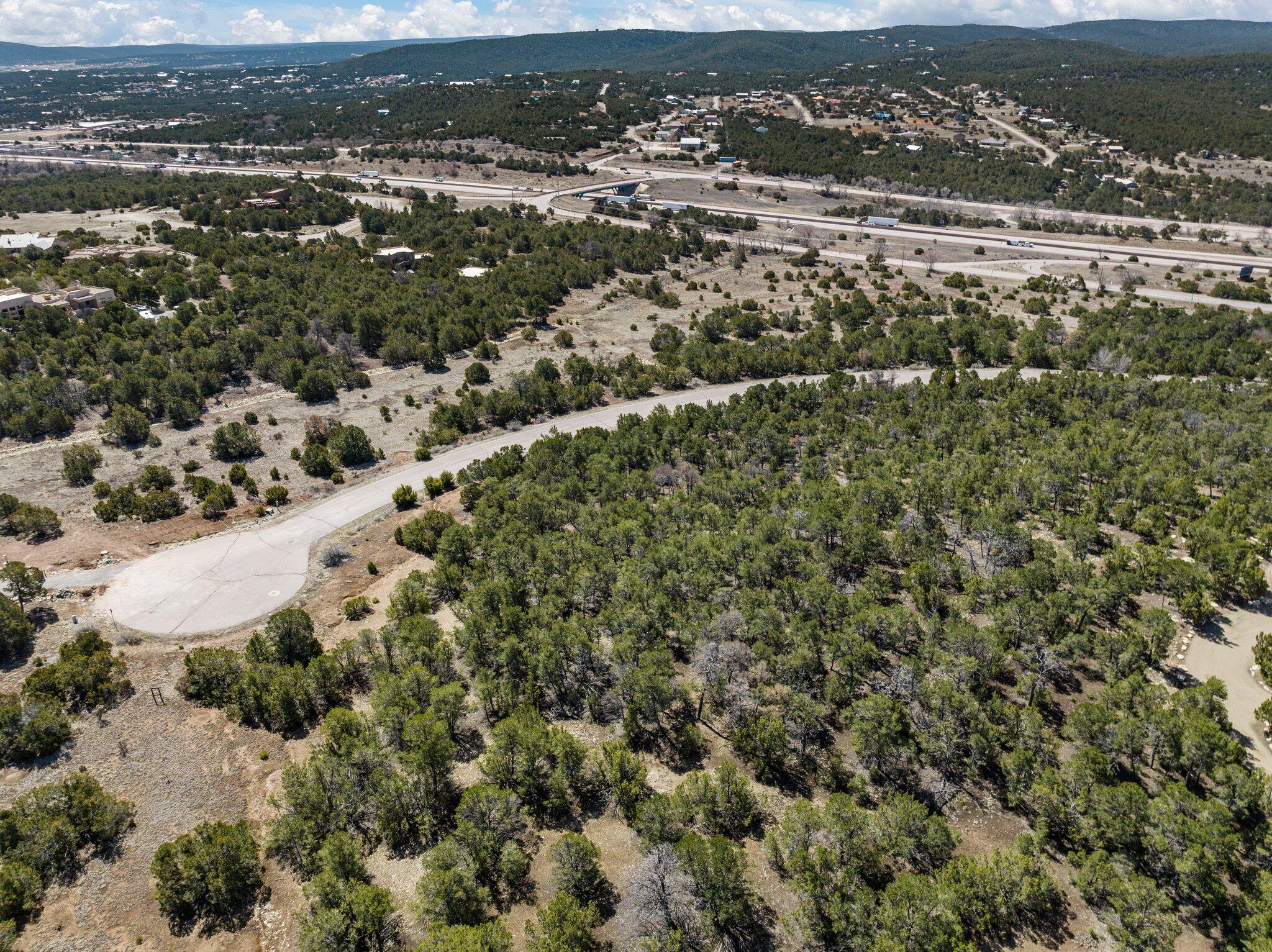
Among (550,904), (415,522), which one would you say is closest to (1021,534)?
(550,904)

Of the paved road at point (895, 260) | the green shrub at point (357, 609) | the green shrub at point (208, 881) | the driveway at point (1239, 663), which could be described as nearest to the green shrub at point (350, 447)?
the green shrub at point (357, 609)

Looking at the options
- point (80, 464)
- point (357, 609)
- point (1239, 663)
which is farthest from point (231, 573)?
point (1239, 663)

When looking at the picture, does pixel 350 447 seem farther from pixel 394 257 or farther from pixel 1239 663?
pixel 394 257

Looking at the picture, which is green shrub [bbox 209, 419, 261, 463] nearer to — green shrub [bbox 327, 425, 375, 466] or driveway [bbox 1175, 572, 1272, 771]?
green shrub [bbox 327, 425, 375, 466]

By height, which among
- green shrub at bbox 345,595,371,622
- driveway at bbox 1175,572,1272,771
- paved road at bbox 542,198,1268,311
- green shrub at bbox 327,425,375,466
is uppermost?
paved road at bbox 542,198,1268,311

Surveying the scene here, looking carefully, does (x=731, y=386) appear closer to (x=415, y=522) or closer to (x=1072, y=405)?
(x=1072, y=405)

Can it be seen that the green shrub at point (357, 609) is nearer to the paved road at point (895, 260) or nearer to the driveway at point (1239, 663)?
the driveway at point (1239, 663)

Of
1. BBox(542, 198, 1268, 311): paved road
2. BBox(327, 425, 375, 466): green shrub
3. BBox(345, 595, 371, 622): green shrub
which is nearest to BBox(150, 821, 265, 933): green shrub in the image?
BBox(345, 595, 371, 622): green shrub

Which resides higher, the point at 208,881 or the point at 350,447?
the point at 350,447
